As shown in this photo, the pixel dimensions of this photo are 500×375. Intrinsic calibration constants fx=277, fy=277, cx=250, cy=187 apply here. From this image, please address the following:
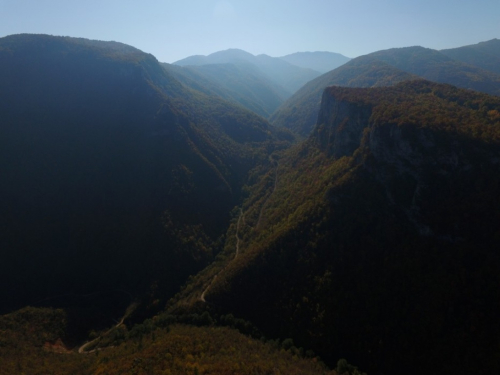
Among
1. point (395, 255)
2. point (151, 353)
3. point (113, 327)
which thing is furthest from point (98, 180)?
point (395, 255)

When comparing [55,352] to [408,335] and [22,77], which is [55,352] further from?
[22,77]

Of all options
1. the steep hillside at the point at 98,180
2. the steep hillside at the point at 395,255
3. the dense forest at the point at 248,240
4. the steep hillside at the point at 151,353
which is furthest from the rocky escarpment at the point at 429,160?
the steep hillside at the point at 98,180

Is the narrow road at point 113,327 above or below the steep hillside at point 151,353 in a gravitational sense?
below

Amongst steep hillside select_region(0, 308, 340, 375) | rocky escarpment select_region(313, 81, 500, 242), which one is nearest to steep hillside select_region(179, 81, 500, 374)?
rocky escarpment select_region(313, 81, 500, 242)

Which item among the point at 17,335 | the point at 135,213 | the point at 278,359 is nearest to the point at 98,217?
the point at 135,213

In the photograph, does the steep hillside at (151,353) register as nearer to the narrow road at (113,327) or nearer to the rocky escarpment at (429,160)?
the narrow road at (113,327)

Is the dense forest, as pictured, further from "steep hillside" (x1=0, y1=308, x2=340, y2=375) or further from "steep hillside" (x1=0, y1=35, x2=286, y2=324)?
"steep hillside" (x1=0, y1=35, x2=286, y2=324)

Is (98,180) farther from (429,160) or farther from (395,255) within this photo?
(429,160)
